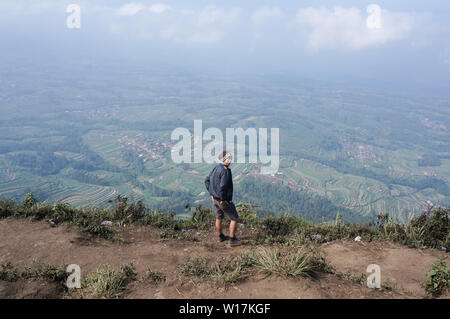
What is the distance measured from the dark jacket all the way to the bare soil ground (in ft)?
3.86

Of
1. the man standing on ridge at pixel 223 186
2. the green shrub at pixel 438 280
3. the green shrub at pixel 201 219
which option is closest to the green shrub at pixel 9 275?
the man standing on ridge at pixel 223 186

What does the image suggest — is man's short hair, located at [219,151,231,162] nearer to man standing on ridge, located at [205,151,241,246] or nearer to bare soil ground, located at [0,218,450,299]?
man standing on ridge, located at [205,151,241,246]

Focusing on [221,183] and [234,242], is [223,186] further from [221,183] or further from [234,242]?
[234,242]

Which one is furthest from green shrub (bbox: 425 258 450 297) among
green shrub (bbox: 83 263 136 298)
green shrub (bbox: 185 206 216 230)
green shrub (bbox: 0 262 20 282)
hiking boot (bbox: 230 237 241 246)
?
green shrub (bbox: 0 262 20 282)

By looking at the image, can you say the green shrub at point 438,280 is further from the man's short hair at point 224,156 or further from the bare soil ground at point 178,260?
the man's short hair at point 224,156

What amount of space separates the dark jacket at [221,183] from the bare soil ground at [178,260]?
1.18 metres

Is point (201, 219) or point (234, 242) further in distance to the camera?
point (201, 219)

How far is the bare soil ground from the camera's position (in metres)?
3.35

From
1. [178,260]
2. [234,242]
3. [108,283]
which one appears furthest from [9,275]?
[234,242]

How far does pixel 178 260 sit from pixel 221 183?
169 centimetres

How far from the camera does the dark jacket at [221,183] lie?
5.22 metres

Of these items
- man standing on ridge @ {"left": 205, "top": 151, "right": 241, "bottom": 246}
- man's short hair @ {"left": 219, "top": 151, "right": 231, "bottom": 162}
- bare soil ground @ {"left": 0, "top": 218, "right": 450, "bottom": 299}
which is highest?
man's short hair @ {"left": 219, "top": 151, "right": 231, "bottom": 162}

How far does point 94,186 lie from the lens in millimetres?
32281

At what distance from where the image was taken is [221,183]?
5.21m
